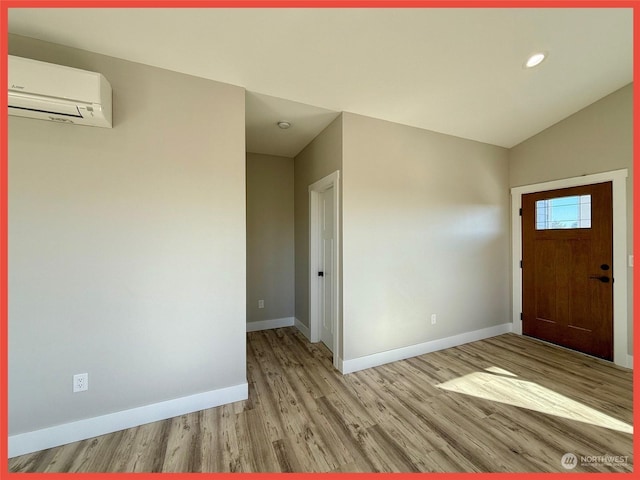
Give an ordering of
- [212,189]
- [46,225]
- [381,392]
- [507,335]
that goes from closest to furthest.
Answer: [46,225]
[212,189]
[381,392]
[507,335]

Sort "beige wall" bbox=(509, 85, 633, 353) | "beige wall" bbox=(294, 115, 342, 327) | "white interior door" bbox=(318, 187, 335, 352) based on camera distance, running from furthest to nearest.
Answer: "white interior door" bbox=(318, 187, 335, 352), "beige wall" bbox=(294, 115, 342, 327), "beige wall" bbox=(509, 85, 633, 353)

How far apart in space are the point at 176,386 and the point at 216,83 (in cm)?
238

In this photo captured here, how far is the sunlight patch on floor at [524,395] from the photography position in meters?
1.88

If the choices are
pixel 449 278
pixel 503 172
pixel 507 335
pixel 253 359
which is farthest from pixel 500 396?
pixel 503 172

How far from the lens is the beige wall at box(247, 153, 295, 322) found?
3689mm

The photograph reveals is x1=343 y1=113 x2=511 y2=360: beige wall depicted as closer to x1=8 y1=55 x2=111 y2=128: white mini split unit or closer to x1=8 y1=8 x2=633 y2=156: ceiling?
x1=8 y1=8 x2=633 y2=156: ceiling

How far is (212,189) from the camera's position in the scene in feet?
6.66

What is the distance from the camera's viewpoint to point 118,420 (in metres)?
1.77

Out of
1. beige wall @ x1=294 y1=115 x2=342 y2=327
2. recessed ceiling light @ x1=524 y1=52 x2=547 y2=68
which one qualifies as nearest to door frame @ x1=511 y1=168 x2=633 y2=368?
recessed ceiling light @ x1=524 y1=52 x2=547 y2=68

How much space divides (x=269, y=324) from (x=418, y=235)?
2.46 meters

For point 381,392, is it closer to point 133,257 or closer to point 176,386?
point 176,386
